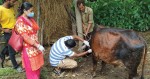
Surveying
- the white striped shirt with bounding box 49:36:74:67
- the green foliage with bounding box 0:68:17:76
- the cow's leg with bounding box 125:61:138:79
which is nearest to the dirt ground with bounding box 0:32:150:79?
the green foliage with bounding box 0:68:17:76

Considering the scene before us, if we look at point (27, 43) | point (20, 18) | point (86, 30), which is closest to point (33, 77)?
point (27, 43)

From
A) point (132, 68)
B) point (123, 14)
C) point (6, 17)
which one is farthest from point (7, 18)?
point (123, 14)

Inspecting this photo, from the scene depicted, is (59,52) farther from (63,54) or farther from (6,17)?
(6,17)

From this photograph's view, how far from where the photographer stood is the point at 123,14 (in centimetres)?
1041

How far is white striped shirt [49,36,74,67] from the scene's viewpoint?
7277 millimetres

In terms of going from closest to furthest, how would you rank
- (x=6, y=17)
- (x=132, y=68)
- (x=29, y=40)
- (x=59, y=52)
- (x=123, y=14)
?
1. (x=29, y=40)
2. (x=132, y=68)
3. (x=59, y=52)
4. (x=6, y=17)
5. (x=123, y=14)

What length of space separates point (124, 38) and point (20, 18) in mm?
2063

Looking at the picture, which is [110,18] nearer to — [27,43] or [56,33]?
[56,33]

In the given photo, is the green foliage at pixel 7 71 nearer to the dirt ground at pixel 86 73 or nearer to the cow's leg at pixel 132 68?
the dirt ground at pixel 86 73

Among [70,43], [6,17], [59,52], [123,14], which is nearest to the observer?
[70,43]

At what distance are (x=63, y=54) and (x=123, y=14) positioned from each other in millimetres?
3676

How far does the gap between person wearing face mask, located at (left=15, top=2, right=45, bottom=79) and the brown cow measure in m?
1.30

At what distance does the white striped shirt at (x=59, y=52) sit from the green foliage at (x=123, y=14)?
10.7 feet

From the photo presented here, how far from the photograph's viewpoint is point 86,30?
787 cm
